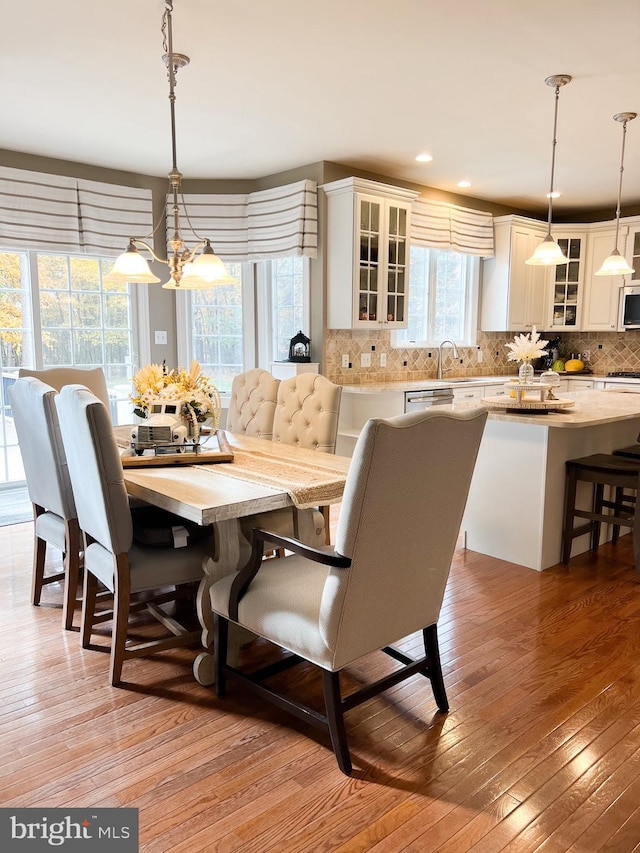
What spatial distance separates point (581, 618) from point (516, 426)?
109cm

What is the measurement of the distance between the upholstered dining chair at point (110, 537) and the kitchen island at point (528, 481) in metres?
1.80

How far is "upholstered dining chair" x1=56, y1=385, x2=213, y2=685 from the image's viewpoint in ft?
6.95

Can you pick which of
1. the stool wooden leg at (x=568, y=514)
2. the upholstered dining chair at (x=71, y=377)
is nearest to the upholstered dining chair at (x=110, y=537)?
the upholstered dining chair at (x=71, y=377)

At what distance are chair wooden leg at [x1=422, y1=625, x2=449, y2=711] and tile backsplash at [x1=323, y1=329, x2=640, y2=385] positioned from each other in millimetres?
3259

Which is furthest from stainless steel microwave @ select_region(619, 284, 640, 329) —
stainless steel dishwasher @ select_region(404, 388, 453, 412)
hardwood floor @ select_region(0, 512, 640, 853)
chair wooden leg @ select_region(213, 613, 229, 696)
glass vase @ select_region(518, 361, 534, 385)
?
chair wooden leg @ select_region(213, 613, 229, 696)

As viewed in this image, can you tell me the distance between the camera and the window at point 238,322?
5.59 m

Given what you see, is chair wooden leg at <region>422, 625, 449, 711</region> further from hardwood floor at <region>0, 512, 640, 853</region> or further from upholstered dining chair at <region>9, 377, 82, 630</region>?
upholstered dining chair at <region>9, 377, 82, 630</region>

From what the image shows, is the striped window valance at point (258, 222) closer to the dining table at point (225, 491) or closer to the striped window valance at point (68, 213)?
the striped window valance at point (68, 213)

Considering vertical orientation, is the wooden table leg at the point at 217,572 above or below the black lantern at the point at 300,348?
below

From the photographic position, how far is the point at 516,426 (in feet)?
11.6

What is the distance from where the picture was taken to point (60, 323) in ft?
16.8

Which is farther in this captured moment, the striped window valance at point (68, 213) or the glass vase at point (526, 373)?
the striped window valance at point (68, 213)

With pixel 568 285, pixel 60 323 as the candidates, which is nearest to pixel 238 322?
pixel 60 323

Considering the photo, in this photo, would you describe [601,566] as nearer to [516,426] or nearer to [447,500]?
[516,426]
